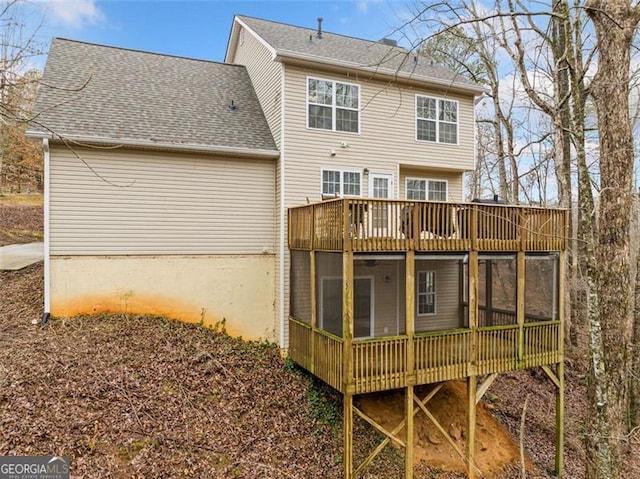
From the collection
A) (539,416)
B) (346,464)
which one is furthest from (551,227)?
(346,464)

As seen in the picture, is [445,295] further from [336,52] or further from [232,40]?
[232,40]

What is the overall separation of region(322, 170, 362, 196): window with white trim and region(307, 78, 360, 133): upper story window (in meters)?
1.19

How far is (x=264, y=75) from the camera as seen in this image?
37.8 feet

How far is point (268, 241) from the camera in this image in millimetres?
10656

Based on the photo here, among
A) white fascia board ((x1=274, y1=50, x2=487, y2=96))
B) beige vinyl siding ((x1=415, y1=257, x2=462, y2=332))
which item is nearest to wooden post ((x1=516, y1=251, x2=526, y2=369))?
beige vinyl siding ((x1=415, y1=257, x2=462, y2=332))

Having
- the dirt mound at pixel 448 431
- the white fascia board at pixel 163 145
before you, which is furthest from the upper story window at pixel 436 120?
the dirt mound at pixel 448 431

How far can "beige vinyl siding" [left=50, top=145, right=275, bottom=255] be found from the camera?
8.93 metres

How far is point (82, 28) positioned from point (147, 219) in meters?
7.25

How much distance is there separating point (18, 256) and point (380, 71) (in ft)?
43.2

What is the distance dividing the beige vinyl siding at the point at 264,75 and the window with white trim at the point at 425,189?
416cm

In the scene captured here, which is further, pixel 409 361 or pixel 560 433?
pixel 560 433

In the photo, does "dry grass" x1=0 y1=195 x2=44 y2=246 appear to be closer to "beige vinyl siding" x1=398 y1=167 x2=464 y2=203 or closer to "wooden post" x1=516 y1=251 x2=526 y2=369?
"beige vinyl siding" x1=398 y1=167 x2=464 y2=203

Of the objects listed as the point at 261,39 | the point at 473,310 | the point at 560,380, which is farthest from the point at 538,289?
the point at 261,39

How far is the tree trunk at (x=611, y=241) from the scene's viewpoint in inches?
242
